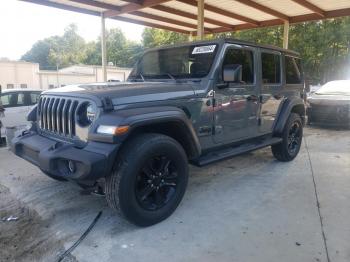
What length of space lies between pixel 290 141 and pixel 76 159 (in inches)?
158

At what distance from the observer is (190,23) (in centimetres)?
1261

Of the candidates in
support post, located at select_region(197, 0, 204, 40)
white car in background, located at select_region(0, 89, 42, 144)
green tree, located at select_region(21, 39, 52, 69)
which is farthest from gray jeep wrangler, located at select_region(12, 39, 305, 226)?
green tree, located at select_region(21, 39, 52, 69)

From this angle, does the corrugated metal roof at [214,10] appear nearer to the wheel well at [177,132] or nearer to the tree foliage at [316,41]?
the tree foliage at [316,41]

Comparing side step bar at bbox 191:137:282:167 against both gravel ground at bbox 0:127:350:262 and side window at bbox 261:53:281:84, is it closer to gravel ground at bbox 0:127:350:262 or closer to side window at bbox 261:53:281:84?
gravel ground at bbox 0:127:350:262

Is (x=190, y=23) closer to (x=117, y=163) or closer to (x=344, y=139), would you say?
(x=344, y=139)

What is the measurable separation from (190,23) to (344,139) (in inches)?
293

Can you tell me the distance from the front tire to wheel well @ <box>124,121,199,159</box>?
0.51 ft

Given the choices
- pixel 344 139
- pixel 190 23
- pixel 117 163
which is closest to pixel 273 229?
pixel 117 163

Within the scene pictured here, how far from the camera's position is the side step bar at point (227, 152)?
3.79m

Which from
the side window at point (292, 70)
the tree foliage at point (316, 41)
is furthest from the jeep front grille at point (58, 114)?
the tree foliage at point (316, 41)

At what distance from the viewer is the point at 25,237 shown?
3.02m

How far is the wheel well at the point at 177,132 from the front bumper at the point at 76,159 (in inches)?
18.5

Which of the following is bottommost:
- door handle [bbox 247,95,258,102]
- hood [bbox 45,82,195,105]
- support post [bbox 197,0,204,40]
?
door handle [bbox 247,95,258,102]

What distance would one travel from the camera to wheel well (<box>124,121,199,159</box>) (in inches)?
129
